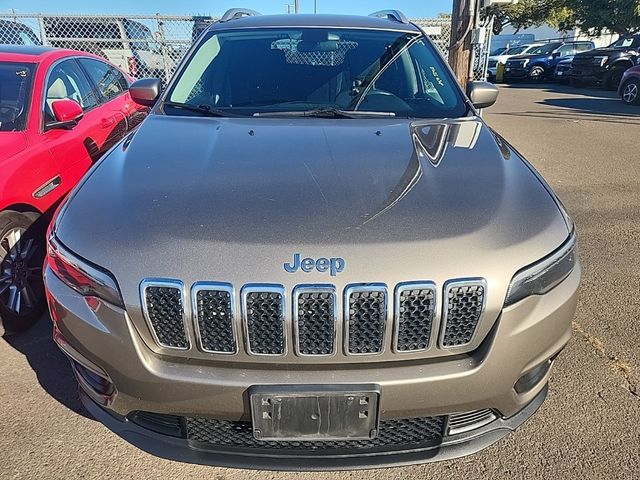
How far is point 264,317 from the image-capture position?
1.70 meters

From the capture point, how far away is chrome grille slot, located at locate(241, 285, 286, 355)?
66.0 inches

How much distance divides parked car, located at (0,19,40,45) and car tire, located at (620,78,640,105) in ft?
45.8

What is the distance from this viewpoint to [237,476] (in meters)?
2.22

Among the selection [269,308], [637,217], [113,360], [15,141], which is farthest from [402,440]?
[637,217]

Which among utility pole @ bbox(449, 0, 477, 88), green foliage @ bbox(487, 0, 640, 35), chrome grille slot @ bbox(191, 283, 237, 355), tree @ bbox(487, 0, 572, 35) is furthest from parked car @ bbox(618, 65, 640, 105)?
tree @ bbox(487, 0, 572, 35)

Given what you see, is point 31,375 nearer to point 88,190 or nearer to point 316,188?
point 88,190

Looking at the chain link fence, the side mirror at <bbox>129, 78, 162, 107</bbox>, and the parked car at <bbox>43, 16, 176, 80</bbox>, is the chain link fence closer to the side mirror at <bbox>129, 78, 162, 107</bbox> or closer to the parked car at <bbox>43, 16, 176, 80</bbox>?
the parked car at <bbox>43, 16, 176, 80</bbox>

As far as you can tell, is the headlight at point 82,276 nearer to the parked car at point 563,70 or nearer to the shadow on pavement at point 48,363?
the shadow on pavement at point 48,363

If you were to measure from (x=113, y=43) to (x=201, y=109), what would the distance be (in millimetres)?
8814

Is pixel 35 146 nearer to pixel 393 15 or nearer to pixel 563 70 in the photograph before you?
pixel 393 15

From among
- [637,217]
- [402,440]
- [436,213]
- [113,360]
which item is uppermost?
[436,213]

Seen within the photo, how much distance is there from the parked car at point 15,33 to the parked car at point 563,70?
748 inches

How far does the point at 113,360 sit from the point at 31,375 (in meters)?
1.38

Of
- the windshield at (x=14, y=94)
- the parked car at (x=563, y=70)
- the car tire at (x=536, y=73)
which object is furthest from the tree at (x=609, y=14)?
the windshield at (x=14, y=94)
